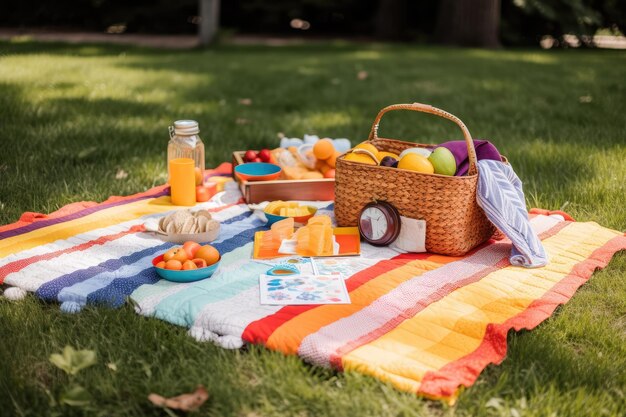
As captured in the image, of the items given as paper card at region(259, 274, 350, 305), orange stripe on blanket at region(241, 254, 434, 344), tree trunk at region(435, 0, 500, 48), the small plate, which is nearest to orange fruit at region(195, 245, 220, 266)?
paper card at region(259, 274, 350, 305)

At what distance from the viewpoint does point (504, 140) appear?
167 inches

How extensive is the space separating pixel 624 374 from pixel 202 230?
1585 mm

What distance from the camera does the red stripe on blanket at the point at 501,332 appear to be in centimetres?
169

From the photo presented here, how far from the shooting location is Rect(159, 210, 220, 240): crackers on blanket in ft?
8.70

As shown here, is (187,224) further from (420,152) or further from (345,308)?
(420,152)

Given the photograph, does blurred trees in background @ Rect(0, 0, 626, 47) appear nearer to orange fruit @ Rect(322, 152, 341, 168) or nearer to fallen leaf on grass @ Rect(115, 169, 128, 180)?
orange fruit @ Rect(322, 152, 341, 168)

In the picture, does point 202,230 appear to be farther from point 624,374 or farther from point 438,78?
point 438,78

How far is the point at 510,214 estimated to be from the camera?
8.31 ft

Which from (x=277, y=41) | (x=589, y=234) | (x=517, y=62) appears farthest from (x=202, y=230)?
(x=277, y=41)

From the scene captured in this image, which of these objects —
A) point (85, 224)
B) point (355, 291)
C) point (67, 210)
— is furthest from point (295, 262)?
point (67, 210)

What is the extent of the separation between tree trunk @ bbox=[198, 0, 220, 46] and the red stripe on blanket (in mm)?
7841

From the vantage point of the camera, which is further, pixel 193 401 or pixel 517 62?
pixel 517 62

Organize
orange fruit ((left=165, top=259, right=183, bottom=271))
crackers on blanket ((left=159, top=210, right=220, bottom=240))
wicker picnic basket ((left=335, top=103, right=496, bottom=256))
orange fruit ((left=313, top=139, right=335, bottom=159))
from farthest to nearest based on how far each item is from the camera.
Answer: orange fruit ((left=313, top=139, right=335, bottom=159)), crackers on blanket ((left=159, top=210, right=220, bottom=240)), wicker picnic basket ((left=335, top=103, right=496, bottom=256)), orange fruit ((left=165, top=259, right=183, bottom=271))

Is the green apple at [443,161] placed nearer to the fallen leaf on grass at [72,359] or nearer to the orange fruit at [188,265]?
the orange fruit at [188,265]
